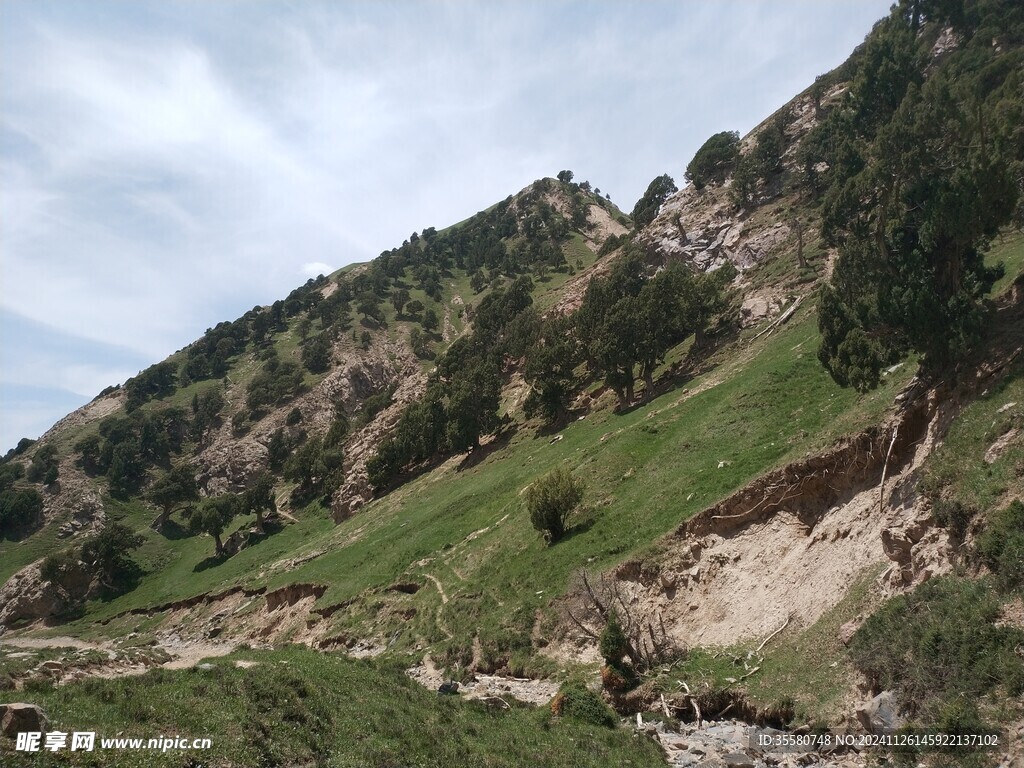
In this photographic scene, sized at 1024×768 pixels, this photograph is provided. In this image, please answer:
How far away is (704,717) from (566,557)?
10988 millimetres

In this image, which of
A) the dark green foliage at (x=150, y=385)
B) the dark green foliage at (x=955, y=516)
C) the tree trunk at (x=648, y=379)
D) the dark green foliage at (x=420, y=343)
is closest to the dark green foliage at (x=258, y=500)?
the dark green foliage at (x=420, y=343)

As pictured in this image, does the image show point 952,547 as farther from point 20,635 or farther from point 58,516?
point 58,516

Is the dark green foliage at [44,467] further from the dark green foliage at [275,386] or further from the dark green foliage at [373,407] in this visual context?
the dark green foliage at [373,407]

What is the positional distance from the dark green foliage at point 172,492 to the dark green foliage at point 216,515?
15240 millimetres

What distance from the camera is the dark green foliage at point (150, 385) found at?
424ft

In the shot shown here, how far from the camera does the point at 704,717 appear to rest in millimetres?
16328

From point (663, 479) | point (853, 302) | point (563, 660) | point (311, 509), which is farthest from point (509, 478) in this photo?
point (311, 509)

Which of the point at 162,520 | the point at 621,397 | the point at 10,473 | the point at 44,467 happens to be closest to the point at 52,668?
the point at 621,397

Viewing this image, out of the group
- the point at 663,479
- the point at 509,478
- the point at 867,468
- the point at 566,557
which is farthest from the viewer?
the point at 509,478

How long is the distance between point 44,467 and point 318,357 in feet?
169

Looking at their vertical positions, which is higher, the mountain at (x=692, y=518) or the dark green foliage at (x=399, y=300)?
the dark green foliage at (x=399, y=300)

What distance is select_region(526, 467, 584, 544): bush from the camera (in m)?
28.9

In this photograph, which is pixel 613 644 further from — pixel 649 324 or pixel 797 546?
pixel 649 324

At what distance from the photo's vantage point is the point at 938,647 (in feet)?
38.1
